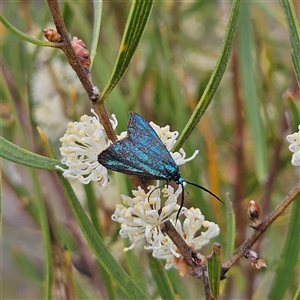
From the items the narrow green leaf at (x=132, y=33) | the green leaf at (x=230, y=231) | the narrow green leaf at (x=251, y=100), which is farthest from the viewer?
the narrow green leaf at (x=251, y=100)

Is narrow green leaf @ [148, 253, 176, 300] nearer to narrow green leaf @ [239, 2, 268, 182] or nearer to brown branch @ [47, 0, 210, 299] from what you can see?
brown branch @ [47, 0, 210, 299]

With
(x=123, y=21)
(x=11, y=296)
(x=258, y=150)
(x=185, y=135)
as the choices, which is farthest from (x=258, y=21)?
(x=11, y=296)

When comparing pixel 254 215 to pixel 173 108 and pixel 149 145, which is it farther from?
pixel 173 108

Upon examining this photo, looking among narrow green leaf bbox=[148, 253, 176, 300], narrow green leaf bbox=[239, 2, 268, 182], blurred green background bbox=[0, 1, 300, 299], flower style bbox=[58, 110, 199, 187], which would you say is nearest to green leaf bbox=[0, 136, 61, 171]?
flower style bbox=[58, 110, 199, 187]

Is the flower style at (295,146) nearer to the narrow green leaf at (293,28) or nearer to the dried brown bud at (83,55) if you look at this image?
the narrow green leaf at (293,28)

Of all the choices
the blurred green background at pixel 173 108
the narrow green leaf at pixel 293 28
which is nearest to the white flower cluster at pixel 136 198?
the narrow green leaf at pixel 293 28

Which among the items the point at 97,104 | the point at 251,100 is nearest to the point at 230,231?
the point at 97,104

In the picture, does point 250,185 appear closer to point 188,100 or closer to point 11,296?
point 188,100
